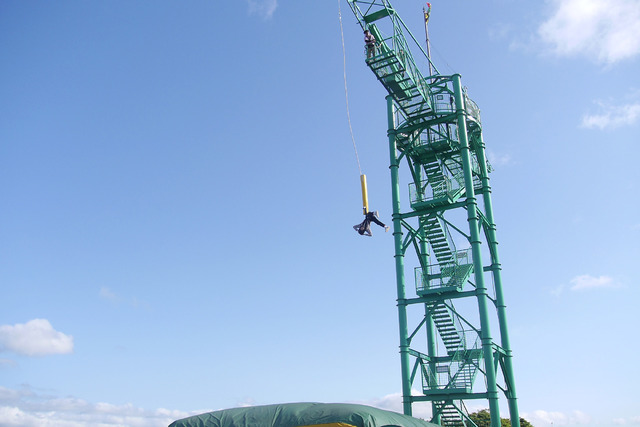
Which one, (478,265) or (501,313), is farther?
(501,313)

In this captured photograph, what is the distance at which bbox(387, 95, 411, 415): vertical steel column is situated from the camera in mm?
27047

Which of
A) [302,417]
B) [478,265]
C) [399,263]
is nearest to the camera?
[302,417]

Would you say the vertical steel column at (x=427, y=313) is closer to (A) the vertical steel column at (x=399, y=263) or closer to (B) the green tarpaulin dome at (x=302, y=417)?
(A) the vertical steel column at (x=399, y=263)

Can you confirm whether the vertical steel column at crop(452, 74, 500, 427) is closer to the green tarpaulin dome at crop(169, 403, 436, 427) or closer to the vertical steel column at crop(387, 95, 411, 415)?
the vertical steel column at crop(387, 95, 411, 415)

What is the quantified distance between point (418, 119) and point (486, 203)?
19.2ft

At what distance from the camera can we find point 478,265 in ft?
89.0

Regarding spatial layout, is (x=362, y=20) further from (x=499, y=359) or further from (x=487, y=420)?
(x=487, y=420)

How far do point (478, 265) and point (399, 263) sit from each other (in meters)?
3.89

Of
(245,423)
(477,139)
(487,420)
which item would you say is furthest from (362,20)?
(487,420)

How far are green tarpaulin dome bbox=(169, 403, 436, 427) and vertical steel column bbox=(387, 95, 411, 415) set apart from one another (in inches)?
337

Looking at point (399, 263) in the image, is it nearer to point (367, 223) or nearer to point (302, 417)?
point (367, 223)

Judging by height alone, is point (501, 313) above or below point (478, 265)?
below

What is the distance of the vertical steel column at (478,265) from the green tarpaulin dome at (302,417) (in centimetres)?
796

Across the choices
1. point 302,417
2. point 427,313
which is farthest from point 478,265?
point 302,417
